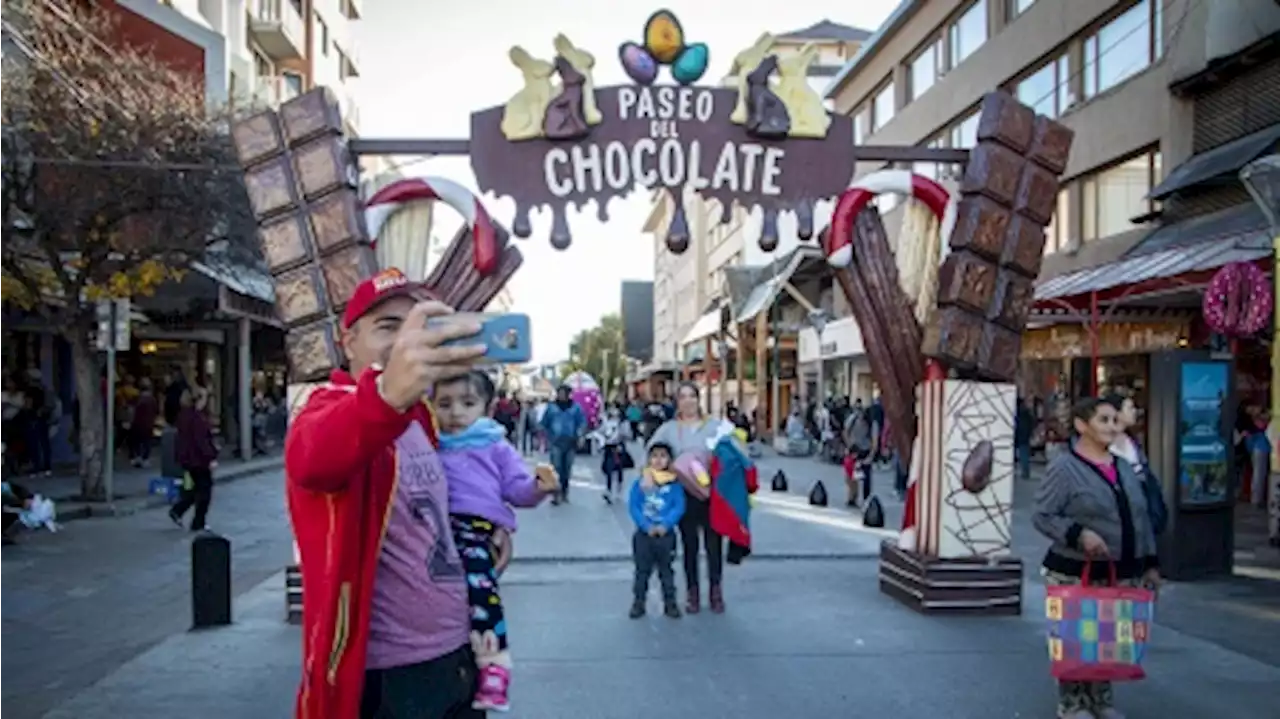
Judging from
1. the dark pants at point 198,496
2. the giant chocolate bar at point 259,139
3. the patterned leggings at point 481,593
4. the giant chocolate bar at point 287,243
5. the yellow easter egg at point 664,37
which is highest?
the yellow easter egg at point 664,37

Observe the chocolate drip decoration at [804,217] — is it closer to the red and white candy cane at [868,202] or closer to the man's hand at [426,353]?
the red and white candy cane at [868,202]

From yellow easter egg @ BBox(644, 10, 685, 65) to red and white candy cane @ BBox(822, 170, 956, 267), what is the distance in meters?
1.61

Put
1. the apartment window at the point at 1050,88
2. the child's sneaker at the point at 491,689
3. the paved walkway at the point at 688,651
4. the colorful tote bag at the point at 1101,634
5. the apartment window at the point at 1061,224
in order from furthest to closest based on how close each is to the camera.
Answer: the apartment window at the point at 1050,88
the apartment window at the point at 1061,224
the paved walkway at the point at 688,651
the colorful tote bag at the point at 1101,634
the child's sneaker at the point at 491,689

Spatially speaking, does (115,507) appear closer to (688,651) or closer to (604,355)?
(688,651)

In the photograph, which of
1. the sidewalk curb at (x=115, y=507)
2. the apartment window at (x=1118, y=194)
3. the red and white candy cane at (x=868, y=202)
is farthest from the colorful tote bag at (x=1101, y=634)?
the apartment window at (x=1118, y=194)

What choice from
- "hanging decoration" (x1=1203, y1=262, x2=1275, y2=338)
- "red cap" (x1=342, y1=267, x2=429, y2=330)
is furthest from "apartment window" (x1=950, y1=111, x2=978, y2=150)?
"red cap" (x1=342, y1=267, x2=429, y2=330)

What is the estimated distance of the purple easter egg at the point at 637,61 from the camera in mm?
7902

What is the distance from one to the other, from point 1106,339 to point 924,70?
43.0 feet

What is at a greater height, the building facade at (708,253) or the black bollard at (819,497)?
the building facade at (708,253)

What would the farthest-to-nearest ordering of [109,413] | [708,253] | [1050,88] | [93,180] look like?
1. [708,253]
2. [1050,88]
3. [109,413]
4. [93,180]

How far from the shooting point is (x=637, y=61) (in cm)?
790

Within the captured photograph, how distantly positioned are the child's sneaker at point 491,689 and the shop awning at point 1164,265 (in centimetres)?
1133

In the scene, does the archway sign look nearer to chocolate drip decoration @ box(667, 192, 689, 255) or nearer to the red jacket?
chocolate drip decoration @ box(667, 192, 689, 255)

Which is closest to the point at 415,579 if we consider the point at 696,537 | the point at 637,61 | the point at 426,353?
the point at 426,353
